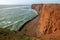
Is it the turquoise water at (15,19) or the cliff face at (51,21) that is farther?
the turquoise water at (15,19)

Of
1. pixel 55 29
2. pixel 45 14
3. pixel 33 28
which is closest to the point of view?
pixel 55 29

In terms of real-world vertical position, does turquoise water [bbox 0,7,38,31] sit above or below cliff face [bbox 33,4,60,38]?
below

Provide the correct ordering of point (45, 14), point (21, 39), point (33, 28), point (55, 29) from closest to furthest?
point (21, 39) < point (55, 29) < point (45, 14) < point (33, 28)

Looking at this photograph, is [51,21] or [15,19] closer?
[51,21]

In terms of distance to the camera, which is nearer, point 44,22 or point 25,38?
point 25,38

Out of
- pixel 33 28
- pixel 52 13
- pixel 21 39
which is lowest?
pixel 33 28

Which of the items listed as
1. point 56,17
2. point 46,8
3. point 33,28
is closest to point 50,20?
point 56,17

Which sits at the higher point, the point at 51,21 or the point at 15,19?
the point at 51,21

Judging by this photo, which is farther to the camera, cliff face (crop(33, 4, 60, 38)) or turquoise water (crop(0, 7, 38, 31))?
turquoise water (crop(0, 7, 38, 31))

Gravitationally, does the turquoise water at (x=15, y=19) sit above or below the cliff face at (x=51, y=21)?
below

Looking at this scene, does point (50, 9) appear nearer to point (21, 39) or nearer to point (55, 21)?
point (55, 21)

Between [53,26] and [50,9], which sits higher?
[50,9]
